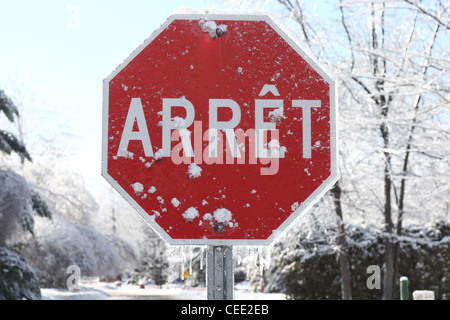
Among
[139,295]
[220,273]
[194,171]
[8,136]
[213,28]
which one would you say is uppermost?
[8,136]

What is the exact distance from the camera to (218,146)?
137 cm

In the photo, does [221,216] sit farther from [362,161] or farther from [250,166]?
[362,161]

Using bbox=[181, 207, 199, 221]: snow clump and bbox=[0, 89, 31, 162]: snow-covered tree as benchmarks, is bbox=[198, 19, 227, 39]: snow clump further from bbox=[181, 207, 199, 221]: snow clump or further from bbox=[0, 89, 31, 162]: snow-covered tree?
bbox=[0, 89, 31, 162]: snow-covered tree

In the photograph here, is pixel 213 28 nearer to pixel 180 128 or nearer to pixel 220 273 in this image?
pixel 180 128

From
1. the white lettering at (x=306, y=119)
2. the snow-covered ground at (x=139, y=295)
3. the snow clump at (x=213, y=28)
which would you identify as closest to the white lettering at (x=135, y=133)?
the snow clump at (x=213, y=28)

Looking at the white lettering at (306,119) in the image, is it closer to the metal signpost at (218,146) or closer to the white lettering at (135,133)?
the metal signpost at (218,146)

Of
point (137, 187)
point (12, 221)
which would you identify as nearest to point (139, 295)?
point (12, 221)

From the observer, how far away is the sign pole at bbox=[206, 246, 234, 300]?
1.32 metres

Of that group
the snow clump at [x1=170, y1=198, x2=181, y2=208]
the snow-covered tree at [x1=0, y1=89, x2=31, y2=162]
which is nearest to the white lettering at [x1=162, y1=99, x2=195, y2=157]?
the snow clump at [x1=170, y1=198, x2=181, y2=208]

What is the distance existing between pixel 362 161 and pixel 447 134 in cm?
412

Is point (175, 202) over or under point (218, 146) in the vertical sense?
under

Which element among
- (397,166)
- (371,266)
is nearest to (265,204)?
(397,166)

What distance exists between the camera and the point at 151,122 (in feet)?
4.51

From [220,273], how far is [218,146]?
0.32 metres
